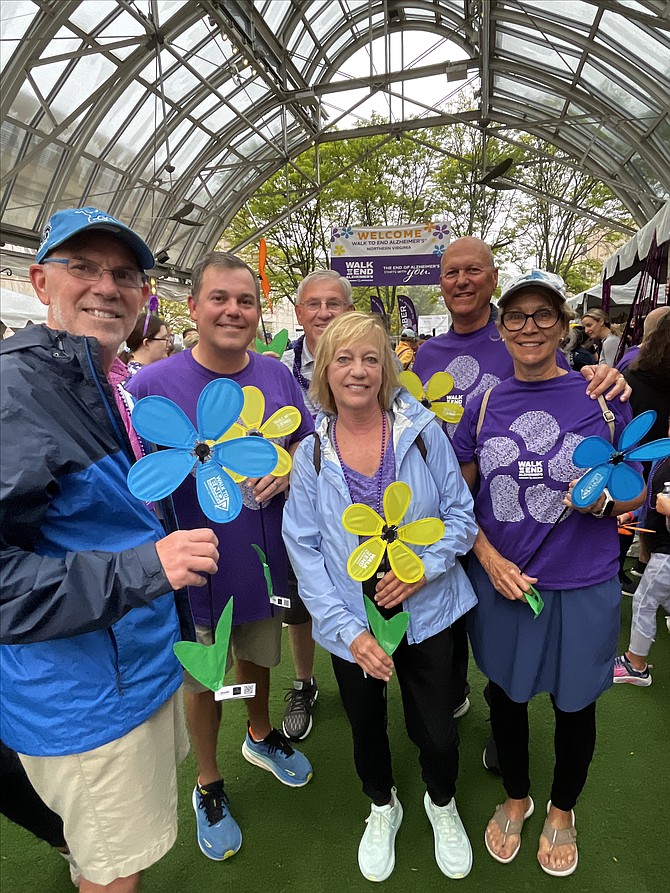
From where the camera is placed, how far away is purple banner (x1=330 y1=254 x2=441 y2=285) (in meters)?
9.70

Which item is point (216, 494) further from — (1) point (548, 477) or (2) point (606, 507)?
(2) point (606, 507)

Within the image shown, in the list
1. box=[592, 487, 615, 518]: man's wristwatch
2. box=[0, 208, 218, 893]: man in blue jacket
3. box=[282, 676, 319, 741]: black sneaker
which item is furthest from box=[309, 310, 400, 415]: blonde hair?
box=[282, 676, 319, 741]: black sneaker

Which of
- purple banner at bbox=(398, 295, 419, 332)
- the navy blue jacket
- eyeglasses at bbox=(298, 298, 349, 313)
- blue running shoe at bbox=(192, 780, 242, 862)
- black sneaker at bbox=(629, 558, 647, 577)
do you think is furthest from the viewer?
purple banner at bbox=(398, 295, 419, 332)

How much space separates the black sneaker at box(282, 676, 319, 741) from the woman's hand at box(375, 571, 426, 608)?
1.24 meters

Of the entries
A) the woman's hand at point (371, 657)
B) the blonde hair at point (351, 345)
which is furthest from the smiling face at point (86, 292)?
the woman's hand at point (371, 657)

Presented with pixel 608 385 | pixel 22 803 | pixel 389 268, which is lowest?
pixel 22 803

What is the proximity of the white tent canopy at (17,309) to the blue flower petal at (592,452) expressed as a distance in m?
7.03

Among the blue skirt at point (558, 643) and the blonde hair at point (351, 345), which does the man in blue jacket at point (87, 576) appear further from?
the blue skirt at point (558, 643)

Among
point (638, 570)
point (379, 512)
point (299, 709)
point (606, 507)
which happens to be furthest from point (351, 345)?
point (638, 570)

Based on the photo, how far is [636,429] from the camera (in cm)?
129

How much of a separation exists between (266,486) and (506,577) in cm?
75

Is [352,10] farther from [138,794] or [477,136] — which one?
[138,794]

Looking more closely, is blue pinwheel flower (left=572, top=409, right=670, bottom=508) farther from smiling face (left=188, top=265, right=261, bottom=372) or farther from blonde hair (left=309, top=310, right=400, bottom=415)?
smiling face (left=188, top=265, right=261, bottom=372)

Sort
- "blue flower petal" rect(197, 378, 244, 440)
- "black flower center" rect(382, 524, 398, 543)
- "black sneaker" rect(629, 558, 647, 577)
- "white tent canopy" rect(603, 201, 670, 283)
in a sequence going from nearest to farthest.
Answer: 1. "blue flower petal" rect(197, 378, 244, 440)
2. "black flower center" rect(382, 524, 398, 543)
3. "black sneaker" rect(629, 558, 647, 577)
4. "white tent canopy" rect(603, 201, 670, 283)
